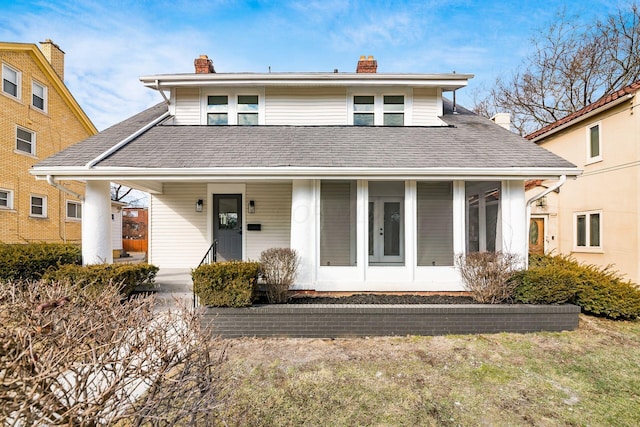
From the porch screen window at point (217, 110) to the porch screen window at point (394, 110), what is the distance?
5113 millimetres

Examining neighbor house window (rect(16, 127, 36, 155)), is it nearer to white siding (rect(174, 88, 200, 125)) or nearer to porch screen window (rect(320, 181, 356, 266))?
white siding (rect(174, 88, 200, 125))

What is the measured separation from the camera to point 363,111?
984 centimetres

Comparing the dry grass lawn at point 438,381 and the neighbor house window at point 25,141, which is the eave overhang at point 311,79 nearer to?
the dry grass lawn at point 438,381

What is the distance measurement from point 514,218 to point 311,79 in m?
6.71

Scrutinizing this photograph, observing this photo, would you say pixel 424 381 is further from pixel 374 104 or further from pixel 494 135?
pixel 374 104

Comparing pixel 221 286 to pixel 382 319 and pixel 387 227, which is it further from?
pixel 387 227

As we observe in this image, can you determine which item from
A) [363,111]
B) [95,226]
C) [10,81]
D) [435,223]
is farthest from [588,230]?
[10,81]

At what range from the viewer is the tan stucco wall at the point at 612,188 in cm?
856

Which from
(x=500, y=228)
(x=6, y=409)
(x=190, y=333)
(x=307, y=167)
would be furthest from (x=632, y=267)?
(x=6, y=409)

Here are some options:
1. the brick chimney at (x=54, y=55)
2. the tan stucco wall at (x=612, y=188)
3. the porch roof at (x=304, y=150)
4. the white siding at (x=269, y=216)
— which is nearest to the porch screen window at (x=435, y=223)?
the porch roof at (x=304, y=150)

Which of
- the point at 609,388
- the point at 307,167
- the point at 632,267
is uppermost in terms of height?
the point at 307,167

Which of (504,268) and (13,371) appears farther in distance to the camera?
(504,268)

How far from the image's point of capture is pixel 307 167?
264 inches

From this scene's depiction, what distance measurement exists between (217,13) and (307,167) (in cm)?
897
